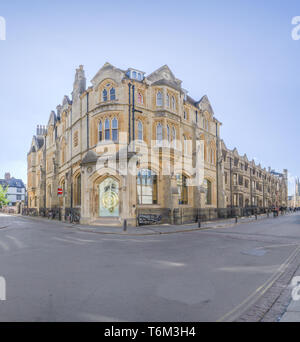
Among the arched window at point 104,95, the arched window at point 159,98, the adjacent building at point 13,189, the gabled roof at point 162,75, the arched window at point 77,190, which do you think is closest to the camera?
the arched window at point 104,95

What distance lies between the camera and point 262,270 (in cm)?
673

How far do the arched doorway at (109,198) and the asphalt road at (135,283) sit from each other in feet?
40.8

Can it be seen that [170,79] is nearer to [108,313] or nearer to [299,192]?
[108,313]

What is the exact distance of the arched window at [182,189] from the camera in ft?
86.0

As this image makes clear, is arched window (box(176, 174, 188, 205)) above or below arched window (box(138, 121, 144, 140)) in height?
below

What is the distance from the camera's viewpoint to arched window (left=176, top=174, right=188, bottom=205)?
86.0 feet

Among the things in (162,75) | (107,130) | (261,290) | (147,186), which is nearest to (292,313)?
(261,290)

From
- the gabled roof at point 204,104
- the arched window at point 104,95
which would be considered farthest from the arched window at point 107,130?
the gabled roof at point 204,104

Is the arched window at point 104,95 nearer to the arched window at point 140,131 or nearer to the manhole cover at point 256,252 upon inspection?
the arched window at point 140,131

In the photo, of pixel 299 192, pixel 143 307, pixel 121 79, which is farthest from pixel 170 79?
pixel 299 192

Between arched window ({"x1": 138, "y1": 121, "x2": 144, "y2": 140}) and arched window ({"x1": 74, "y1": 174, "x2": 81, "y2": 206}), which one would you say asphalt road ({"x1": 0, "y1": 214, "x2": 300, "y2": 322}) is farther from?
arched window ({"x1": 74, "y1": 174, "x2": 81, "y2": 206})

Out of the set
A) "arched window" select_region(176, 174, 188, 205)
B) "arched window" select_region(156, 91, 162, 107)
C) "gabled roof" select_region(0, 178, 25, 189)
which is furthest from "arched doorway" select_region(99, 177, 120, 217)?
"gabled roof" select_region(0, 178, 25, 189)

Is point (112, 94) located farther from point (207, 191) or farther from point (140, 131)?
point (207, 191)

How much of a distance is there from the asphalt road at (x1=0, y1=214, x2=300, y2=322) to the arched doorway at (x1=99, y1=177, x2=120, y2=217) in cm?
1243
